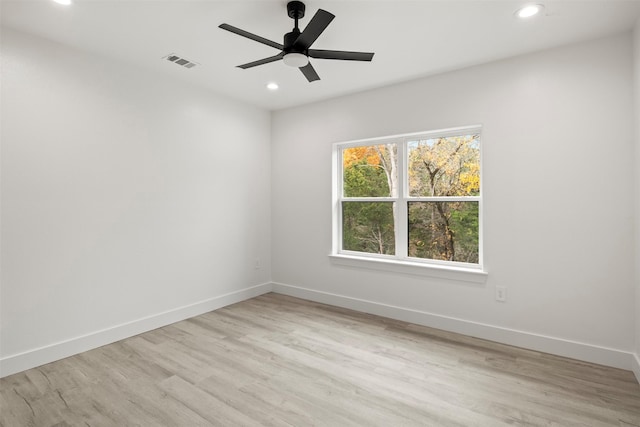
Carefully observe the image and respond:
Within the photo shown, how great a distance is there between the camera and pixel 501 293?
297 centimetres

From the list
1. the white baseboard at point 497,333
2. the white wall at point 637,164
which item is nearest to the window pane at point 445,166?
the white wall at point 637,164

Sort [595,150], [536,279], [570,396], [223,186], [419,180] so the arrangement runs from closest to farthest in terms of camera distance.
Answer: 1. [570,396]
2. [595,150]
3. [536,279]
4. [419,180]
5. [223,186]

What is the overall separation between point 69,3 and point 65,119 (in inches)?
36.7

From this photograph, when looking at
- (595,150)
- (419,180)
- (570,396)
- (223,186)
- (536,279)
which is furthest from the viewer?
(223,186)

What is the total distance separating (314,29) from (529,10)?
1497mm

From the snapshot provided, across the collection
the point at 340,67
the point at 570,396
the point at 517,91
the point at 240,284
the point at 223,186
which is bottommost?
the point at 570,396

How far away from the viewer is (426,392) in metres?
2.20

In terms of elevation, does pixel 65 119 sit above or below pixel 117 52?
below

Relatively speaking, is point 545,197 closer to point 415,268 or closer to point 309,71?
point 415,268

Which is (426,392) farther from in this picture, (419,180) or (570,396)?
(419,180)

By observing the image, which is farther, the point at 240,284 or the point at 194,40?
the point at 240,284

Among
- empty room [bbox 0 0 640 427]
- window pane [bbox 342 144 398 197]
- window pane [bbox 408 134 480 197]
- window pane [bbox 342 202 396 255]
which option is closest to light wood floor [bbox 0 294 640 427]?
empty room [bbox 0 0 640 427]

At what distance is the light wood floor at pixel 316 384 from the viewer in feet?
6.38

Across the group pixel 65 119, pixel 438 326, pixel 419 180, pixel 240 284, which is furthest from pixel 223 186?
pixel 438 326
